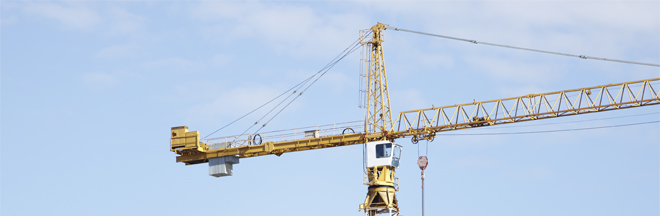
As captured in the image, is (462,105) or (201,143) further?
(201,143)

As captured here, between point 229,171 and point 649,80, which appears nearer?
point 649,80

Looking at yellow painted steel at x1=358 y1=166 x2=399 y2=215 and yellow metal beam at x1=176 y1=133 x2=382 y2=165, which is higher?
yellow metal beam at x1=176 y1=133 x2=382 y2=165

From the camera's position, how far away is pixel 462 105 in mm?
118938

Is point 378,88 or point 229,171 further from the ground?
point 378,88

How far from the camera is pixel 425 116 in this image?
121250 millimetres

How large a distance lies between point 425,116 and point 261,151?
20.4 meters

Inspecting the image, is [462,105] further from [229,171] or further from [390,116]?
[229,171]

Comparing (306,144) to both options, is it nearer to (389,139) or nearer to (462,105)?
(389,139)

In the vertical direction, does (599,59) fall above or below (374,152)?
above

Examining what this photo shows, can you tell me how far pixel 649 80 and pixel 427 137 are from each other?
25.4 m

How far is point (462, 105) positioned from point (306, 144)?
19059 mm

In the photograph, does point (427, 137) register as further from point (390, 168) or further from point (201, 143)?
point (201, 143)

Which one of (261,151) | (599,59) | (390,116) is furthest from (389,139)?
(599,59)

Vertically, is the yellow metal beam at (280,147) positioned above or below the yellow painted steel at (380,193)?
above
